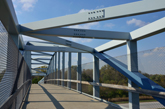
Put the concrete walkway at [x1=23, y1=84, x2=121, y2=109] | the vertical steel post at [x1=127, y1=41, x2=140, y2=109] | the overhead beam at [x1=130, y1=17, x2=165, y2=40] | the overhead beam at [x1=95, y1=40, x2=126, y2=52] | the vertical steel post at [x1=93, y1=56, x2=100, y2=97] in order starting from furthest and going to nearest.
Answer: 1. the vertical steel post at [x1=93, y1=56, x2=100, y2=97]
2. the overhead beam at [x1=95, y1=40, x2=126, y2=52]
3. the concrete walkway at [x1=23, y1=84, x2=121, y2=109]
4. the vertical steel post at [x1=127, y1=41, x2=140, y2=109]
5. the overhead beam at [x1=130, y1=17, x2=165, y2=40]

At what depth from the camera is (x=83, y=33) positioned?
768 cm

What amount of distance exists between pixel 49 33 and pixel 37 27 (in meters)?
1.03

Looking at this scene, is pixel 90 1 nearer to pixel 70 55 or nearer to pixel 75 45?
pixel 75 45

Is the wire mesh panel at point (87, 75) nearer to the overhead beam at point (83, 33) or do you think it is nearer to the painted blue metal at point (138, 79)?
the painted blue metal at point (138, 79)

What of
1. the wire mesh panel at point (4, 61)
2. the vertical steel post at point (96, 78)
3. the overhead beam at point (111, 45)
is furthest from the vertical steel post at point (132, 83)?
the wire mesh panel at point (4, 61)

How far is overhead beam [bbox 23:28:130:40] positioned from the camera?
732 centimetres

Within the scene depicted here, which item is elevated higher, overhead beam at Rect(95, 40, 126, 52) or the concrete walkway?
overhead beam at Rect(95, 40, 126, 52)

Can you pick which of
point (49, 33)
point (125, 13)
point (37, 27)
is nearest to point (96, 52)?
point (49, 33)

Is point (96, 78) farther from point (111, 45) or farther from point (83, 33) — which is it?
point (83, 33)

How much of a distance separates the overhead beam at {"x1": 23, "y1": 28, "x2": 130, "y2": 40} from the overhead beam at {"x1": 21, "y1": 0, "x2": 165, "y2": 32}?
99 cm

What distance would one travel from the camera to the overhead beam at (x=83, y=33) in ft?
24.0

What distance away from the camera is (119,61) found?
7258 mm

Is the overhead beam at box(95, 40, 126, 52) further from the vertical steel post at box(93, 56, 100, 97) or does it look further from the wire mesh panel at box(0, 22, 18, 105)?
the wire mesh panel at box(0, 22, 18, 105)

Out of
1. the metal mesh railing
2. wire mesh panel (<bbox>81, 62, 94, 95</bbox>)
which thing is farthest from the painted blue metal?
the metal mesh railing
